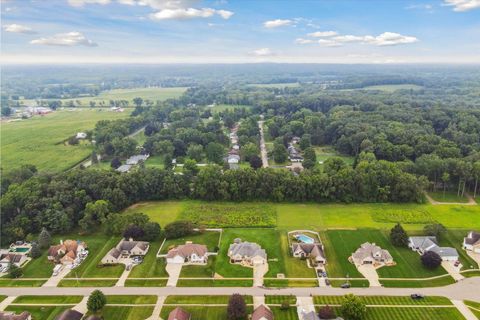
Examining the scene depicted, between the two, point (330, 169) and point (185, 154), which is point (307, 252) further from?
point (185, 154)

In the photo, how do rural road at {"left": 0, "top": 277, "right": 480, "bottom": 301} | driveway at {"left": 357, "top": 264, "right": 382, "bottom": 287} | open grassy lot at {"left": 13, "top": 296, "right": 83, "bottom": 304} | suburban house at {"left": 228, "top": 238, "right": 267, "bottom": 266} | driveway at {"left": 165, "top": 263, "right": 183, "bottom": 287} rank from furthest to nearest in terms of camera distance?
suburban house at {"left": 228, "top": 238, "right": 267, "bottom": 266}, driveway at {"left": 165, "top": 263, "right": 183, "bottom": 287}, driveway at {"left": 357, "top": 264, "right": 382, "bottom": 287}, rural road at {"left": 0, "top": 277, "right": 480, "bottom": 301}, open grassy lot at {"left": 13, "top": 296, "right": 83, "bottom": 304}

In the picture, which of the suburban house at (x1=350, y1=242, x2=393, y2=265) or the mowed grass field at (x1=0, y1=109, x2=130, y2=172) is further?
the mowed grass field at (x1=0, y1=109, x2=130, y2=172)

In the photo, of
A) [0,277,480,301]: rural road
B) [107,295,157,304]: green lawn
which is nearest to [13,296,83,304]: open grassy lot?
[0,277,480,301]: rural road

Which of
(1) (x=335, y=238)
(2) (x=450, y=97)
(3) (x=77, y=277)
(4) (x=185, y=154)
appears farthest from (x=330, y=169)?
(2) (x=450, y=97)

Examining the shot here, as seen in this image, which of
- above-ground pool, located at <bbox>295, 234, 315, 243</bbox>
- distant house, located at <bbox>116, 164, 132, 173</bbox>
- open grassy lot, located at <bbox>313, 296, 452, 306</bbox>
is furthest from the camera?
distant house, located at <bbox>116, 164, 132, 173</bbox>

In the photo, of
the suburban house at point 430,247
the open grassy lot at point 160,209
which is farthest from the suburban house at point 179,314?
the suburban house at point 430,247

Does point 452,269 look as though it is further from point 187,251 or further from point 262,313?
point 187,251

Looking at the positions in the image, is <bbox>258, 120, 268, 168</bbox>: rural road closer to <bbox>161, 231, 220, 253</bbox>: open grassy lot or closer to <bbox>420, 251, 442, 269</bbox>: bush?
<bbox>161, 231, 220, 253</bbox>: open grassy lot

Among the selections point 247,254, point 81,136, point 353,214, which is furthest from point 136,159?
point 353,214
